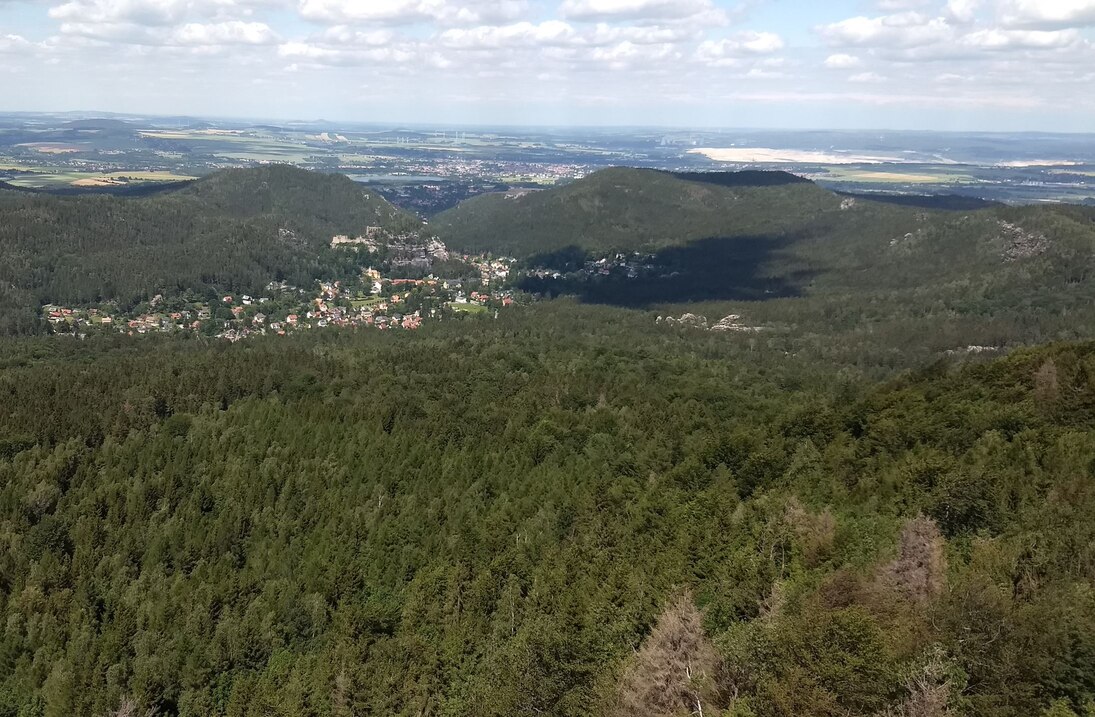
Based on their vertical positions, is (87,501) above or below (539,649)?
below

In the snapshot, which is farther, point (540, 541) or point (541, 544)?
point (540, 541)

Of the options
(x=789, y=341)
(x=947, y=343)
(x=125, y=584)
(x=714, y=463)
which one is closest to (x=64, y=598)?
(x=125, y=584)

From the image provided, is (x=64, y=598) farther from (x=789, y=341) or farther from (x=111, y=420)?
(x=789, y=341)
